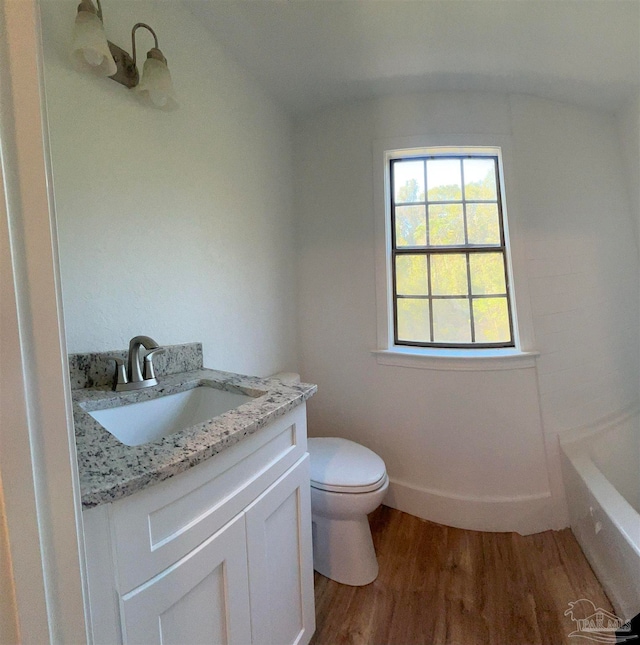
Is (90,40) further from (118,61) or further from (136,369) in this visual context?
(136,369)

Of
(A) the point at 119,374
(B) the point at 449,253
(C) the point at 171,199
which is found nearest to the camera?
(A) the point at 119,374

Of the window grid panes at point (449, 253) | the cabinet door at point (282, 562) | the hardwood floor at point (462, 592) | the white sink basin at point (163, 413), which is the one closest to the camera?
the cabinet door at point (282, 562)

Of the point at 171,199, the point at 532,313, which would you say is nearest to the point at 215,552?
the point at 171,199

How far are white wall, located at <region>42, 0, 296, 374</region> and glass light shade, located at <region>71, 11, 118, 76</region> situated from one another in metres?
0.10

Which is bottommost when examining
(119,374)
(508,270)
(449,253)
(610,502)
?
(610,502)

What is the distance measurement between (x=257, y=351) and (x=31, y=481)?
140 centimetres

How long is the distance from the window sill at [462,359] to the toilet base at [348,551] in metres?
0.83

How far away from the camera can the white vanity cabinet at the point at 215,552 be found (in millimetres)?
535

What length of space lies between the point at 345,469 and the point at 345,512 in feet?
0.54

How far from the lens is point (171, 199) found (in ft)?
4.18

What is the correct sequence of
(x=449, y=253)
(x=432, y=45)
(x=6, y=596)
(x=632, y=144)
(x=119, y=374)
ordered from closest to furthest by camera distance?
A: 1. (x=6, y=596)
2. (x=119, y=374)
3. (x=432, y=45)
4. (x=632, y=144)
5. (x=449, y=253)

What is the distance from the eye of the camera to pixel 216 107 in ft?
4.83

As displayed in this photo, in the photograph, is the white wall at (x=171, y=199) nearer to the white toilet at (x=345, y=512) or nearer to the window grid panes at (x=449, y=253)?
the white toilet at (x=345, y=512)

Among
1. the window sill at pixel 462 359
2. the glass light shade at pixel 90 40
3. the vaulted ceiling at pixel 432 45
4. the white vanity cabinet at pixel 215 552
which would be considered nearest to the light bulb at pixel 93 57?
the glass light shade at pixel 90 40
